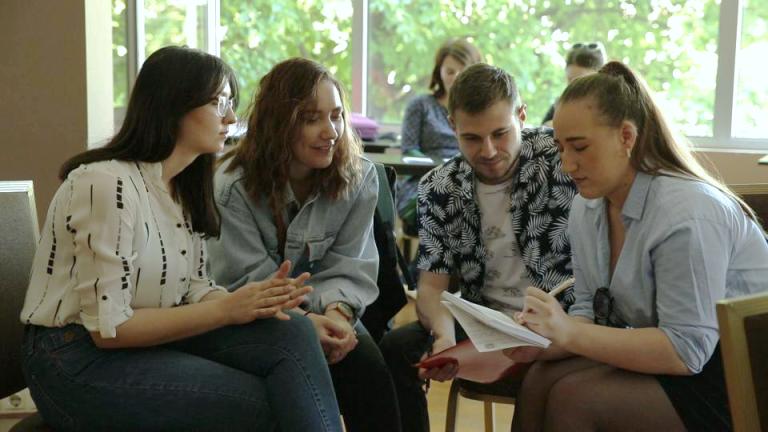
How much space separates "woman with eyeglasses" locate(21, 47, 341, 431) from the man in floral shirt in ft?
1.57

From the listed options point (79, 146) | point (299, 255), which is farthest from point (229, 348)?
point (79, 146)

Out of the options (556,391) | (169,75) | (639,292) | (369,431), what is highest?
(169,75)

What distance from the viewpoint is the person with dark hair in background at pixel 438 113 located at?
4980 mm

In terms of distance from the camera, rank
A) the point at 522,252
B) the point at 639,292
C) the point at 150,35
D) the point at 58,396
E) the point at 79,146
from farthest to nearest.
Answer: the point at 150,35 < the point at 79,146 < the point at 522,252 < the point at 639,292 < the point at 58,396

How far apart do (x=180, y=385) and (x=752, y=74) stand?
166 inches

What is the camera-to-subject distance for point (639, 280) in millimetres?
1831

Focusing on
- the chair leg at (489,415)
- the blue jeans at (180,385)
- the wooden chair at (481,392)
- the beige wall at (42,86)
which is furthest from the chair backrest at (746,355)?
the beige wall at (42,86)

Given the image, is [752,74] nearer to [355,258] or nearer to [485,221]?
[485,221]

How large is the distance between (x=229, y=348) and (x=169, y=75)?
52cm

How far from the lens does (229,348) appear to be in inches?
72.4

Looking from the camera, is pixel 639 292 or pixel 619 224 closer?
pixel 639 292

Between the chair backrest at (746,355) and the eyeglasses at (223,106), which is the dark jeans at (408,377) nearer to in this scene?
the eyeglasses at (223,106)

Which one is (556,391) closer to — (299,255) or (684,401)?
(684,401)

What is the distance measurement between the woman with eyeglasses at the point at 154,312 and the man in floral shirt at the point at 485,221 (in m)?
0.48
